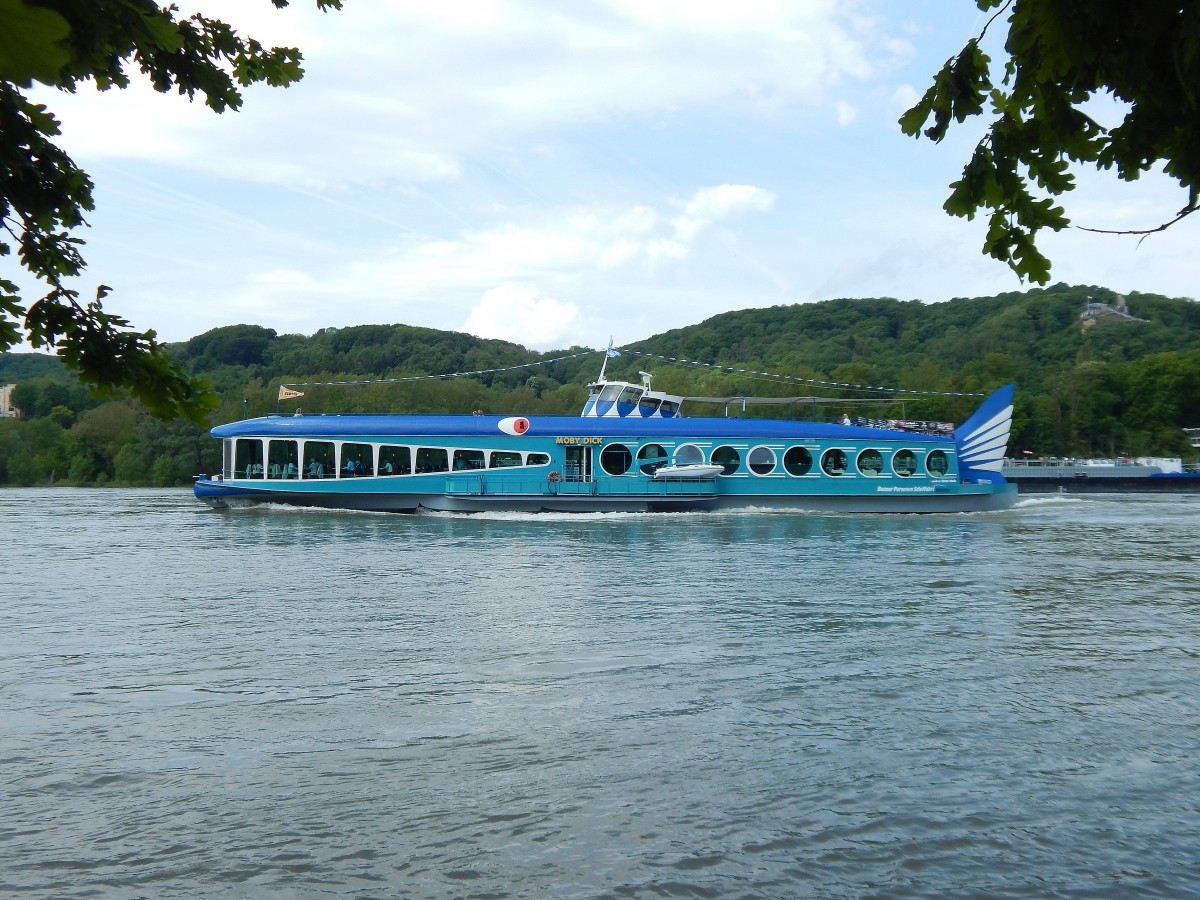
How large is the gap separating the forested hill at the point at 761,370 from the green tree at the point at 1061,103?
3818 cm

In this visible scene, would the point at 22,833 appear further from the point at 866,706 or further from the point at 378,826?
the point at 866,706

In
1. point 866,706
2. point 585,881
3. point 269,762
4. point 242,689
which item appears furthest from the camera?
point 242,689

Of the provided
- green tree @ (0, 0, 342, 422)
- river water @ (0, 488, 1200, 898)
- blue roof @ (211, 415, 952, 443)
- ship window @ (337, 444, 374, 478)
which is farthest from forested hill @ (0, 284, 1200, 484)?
green tree @ (0, 0, 342, 422)

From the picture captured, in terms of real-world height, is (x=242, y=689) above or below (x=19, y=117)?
below

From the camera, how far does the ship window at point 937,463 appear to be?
3005cm

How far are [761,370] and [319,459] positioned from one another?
4231 centimetres

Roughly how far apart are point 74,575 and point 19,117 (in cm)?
1261

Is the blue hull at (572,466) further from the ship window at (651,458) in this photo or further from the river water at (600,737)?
the river water at (600,737)

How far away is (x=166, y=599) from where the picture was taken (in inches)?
468

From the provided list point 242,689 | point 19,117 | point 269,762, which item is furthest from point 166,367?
point 242,689

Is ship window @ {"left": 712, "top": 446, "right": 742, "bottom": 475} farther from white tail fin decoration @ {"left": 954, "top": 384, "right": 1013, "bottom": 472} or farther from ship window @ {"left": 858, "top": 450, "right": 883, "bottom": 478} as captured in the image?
white tail fin decoration @ {"left": 954, "top": 384, "right": 1013, "bottom": 472}

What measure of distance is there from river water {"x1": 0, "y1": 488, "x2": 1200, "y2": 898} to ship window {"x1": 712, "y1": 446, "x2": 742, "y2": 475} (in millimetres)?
15356

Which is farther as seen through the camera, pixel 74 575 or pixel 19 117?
pixel 74 575

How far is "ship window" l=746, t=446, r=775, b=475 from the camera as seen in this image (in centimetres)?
2903
